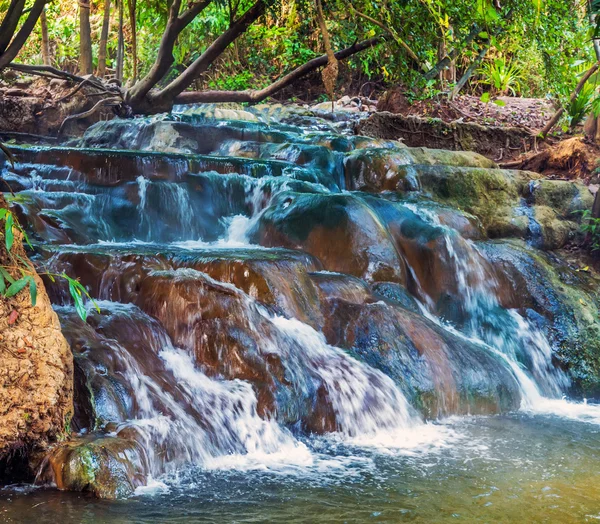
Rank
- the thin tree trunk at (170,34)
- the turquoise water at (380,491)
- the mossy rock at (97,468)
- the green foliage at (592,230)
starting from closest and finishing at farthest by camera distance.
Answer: the turquoise water at (380,491) → the mossy rock at (97,468) → the thin tree trunk at (170,34) → the green foliage at (592,230)

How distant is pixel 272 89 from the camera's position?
7.42 meters

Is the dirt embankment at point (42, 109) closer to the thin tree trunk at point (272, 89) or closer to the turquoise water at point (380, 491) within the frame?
the thin tree trunk at point (272, 89)

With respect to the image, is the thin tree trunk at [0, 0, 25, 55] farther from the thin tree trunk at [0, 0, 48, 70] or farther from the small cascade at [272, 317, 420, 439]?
the small cascade at [272, 317, 420, 439]

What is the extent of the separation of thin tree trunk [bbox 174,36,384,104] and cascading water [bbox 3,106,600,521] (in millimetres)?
785

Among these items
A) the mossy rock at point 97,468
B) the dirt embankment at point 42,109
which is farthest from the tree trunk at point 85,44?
the mossy rock at point 97,468

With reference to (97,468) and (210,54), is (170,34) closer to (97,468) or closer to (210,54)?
(210,54)

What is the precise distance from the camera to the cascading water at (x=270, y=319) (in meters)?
4.29

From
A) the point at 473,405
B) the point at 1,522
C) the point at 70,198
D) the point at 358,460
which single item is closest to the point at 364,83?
the point at 70,198

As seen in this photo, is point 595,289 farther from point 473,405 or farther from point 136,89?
point 136,89

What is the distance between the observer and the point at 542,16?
6938 millimetres

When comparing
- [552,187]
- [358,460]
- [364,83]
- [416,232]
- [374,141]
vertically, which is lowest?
[358,460]

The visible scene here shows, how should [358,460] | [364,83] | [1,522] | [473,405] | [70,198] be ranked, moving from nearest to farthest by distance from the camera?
[1,522]
[358,460]
[473,405]
[70,198]
[364,83]

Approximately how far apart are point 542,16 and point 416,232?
2.47 m

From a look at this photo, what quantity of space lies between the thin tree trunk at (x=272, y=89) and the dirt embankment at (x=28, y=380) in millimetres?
3920
